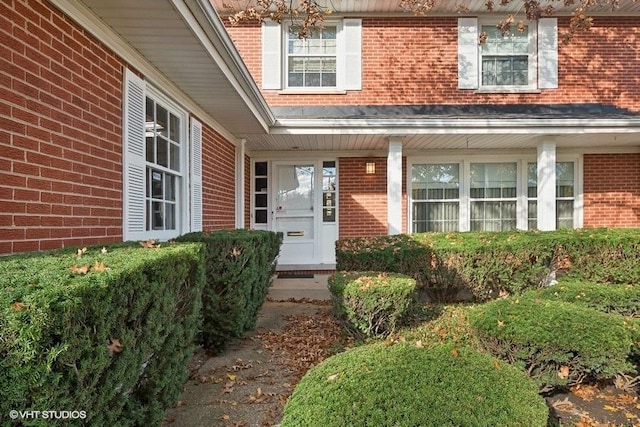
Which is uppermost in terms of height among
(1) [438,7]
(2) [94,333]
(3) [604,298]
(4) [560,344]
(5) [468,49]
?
(1) [438,7]

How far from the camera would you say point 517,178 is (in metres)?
9.34

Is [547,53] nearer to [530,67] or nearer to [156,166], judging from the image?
[530,67]

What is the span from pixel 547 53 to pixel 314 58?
184 inches

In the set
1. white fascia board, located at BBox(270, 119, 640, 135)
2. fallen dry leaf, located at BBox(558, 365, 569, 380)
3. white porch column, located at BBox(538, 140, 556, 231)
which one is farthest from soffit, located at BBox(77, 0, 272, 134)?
white porch column, located at BBox(538, 140, 556, 231)

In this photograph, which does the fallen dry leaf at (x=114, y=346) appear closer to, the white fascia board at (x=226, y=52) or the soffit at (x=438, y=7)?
the white fascia board at (x=226, y=52)

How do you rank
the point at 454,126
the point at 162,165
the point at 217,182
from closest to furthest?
the point at 162,165 < the point at 217,182 < the point at 454,126

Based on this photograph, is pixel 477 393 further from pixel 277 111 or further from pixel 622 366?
pixel 277 111

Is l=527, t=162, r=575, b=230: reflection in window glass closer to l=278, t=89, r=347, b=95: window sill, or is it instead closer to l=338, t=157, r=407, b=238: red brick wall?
l=338, t=157, r=407, b=238: red brick wall

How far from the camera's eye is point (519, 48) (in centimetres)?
855

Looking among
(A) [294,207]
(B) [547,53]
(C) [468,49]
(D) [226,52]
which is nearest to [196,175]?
(D) [226,52]

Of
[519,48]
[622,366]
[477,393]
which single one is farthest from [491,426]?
[519,48]

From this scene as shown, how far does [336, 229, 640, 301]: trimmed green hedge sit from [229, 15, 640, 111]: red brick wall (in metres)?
3.48

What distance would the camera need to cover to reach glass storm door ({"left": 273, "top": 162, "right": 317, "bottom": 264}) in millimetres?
Result: 9391

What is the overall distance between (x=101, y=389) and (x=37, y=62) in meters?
2.18
